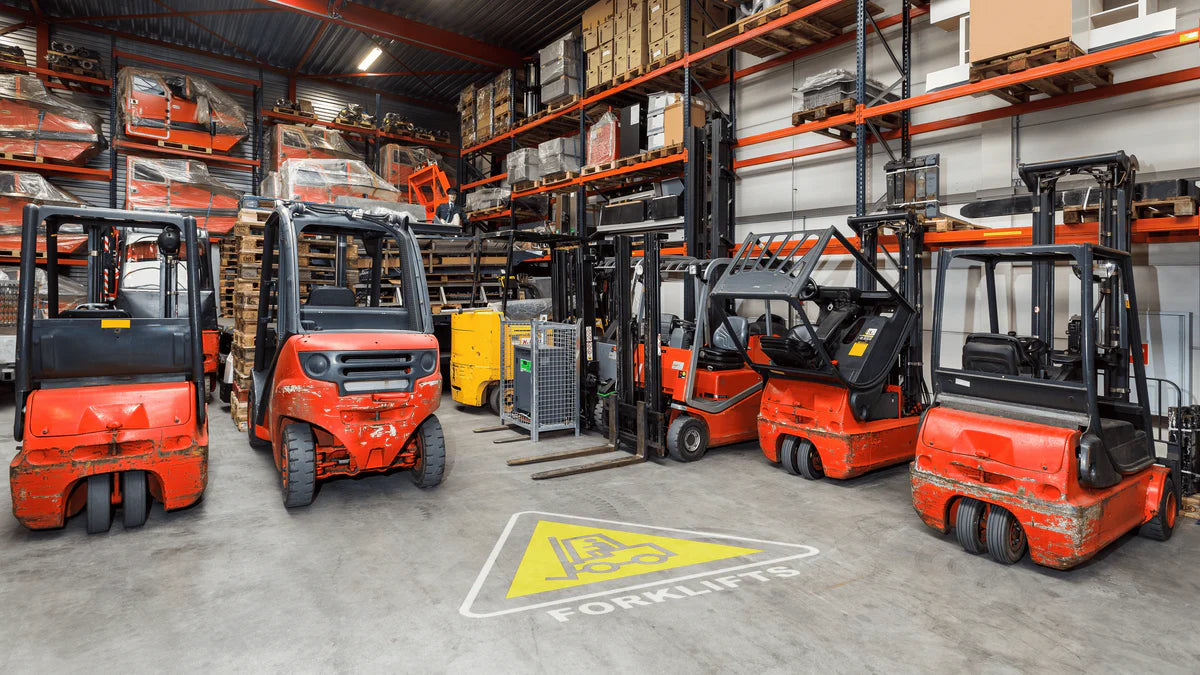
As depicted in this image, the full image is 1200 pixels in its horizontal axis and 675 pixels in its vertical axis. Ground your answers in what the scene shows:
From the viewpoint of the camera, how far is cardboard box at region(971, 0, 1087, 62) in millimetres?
5488

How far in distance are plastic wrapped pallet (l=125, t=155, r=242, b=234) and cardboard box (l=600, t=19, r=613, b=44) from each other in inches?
298

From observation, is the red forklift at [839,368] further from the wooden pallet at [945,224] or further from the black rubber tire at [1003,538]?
the black rubber tire at [1003,538]

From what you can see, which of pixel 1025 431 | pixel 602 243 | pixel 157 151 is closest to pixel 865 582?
pixel 1025 431

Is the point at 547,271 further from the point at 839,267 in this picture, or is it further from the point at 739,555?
the point at 739,555

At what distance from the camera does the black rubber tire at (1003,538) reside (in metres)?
3.87

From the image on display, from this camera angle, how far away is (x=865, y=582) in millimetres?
3652

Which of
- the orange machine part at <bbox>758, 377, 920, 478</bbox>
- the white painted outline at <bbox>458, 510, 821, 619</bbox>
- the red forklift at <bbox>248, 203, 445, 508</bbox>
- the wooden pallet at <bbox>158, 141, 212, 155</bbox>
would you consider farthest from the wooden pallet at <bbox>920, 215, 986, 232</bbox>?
the wooden pallet at <bbox>158, 141, 212, 155</bbox>

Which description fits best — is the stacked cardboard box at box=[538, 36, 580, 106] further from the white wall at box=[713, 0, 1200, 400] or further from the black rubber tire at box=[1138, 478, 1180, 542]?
the black rubber tire at box=[1138, 478, 1180, 542]

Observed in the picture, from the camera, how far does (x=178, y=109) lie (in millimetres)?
12766

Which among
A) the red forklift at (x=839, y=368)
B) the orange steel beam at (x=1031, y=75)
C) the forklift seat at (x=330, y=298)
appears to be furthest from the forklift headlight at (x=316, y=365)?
the orange steel beam at (x=1031, y=75)

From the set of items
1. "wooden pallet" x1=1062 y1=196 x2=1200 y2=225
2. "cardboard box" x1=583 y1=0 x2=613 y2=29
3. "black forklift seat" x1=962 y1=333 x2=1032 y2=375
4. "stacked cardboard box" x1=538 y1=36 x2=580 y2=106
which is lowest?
"black forklift seat" x1=962 y1=333 x2=1032 y2=375

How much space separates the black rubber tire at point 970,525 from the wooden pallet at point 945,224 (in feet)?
11.5

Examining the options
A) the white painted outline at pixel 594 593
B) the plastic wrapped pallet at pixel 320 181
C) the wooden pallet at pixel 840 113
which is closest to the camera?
the white painted outline at pixel 594 593

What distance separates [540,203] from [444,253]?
2.78m
